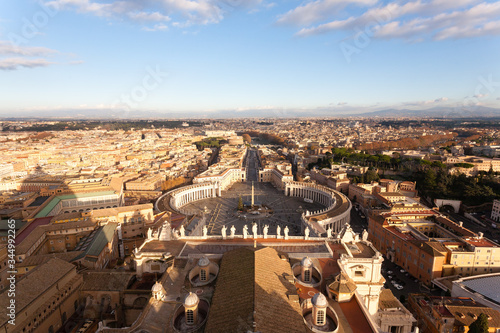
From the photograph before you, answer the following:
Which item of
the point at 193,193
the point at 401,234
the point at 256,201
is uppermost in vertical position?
the point at 401,234

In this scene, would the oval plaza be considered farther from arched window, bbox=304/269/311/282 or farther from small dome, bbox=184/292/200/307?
small dome, bbox=184/292/200/307

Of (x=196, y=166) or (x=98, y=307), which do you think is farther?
(x=196, y=166)

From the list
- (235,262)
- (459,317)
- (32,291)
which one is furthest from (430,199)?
(32,291)

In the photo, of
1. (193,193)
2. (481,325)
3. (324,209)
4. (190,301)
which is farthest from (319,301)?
(193,193)

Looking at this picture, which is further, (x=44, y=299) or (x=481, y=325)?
(x=481, y=325)

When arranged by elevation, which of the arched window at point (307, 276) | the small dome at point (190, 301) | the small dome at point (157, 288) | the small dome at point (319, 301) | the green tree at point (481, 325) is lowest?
the green tree at point (481, 325)

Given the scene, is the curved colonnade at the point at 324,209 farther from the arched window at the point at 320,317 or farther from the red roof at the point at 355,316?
the arched window at the point at 320,317

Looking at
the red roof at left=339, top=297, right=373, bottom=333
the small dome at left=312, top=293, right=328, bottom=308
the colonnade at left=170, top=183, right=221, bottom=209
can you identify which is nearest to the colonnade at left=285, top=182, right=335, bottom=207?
the colonnade at left=170, top=183, right=221, bottom=209

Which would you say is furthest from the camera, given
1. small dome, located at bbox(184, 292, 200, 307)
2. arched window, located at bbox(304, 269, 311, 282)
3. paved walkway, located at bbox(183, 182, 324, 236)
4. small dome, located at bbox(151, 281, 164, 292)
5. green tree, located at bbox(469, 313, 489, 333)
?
paved walkway, located at bbox(183, 182, 324, 236)

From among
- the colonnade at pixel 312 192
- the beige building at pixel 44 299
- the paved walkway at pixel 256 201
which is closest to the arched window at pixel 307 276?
the beige building at pixel 44 299

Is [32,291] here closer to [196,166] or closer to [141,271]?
[141,271]

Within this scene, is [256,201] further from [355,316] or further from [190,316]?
[190,316]
